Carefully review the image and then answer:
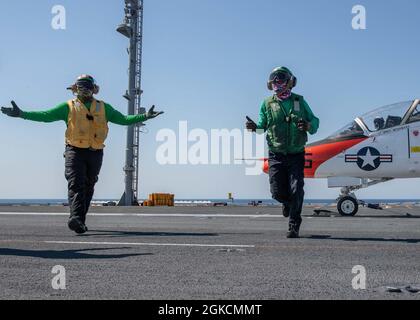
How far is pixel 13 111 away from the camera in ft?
22.4

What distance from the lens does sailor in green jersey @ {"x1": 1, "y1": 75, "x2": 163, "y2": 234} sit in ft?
22.6

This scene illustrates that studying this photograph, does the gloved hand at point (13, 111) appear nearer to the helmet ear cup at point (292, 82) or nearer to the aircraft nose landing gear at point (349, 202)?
the helmet ear cup at point (292, 82)

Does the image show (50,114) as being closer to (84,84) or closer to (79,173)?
(84,84)

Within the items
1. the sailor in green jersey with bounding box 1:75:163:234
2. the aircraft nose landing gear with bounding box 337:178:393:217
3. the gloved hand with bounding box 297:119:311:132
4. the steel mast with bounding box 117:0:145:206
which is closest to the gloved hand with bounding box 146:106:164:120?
the sailor in green jersey with bounding box 1:75:163:234

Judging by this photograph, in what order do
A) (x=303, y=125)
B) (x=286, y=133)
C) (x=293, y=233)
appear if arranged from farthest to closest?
(x=286, y=133) → (x=303, y=125) → (x=293, y=233)

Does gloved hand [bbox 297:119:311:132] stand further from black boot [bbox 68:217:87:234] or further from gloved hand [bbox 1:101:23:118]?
gloved hand [bbox 1:101:23:118]

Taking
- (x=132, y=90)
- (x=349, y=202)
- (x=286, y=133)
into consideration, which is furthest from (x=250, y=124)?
(x=132, y=90)

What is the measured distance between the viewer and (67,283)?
304 cm

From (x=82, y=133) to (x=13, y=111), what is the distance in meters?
0.96

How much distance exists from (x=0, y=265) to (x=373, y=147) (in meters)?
9.48

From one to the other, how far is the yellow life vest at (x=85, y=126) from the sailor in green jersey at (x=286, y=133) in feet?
7.28
